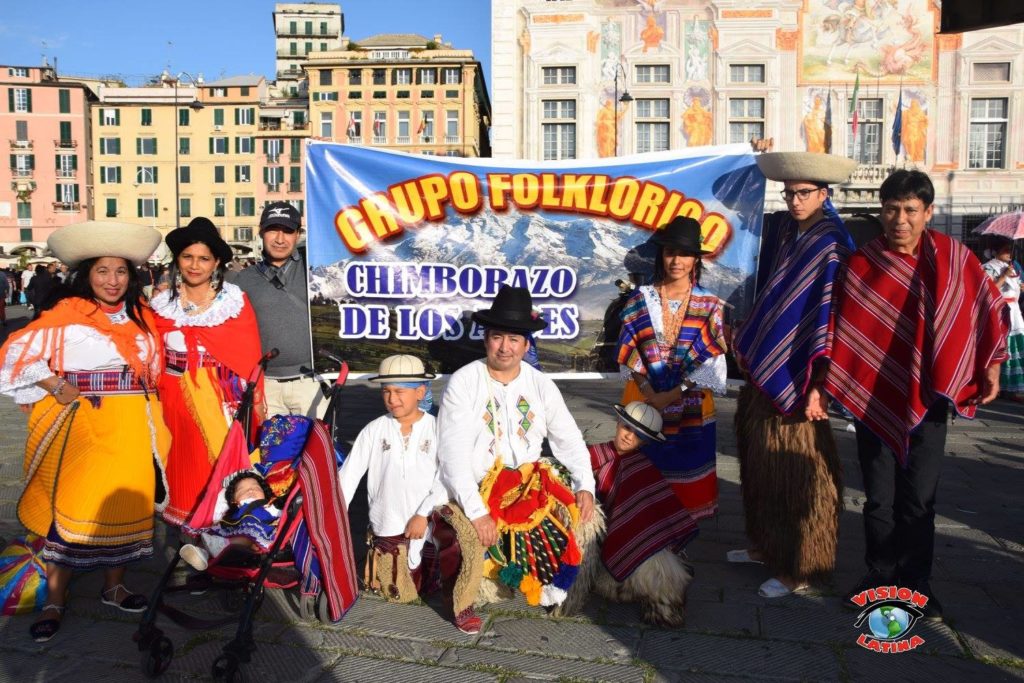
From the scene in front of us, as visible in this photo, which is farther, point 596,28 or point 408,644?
point 596,28

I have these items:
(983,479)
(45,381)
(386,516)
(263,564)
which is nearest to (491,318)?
(386,516)

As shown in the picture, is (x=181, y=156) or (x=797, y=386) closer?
(x=797, y=386)

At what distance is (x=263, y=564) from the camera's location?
3.26 meters

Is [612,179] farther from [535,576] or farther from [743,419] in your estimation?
[535,576]

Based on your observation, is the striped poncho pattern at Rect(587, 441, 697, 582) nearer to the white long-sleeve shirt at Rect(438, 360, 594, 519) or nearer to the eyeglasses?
the white long-sleeve shirt at Rect(438, 360, 594, 519)

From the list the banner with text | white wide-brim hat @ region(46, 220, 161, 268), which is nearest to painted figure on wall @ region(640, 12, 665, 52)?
Answer: the banner with text

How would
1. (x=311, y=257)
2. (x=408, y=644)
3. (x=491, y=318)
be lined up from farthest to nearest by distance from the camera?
(x=311, y=257) < (x=491, y=318) < (x=408, y=644)

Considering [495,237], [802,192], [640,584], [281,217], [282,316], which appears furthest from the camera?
[495,237]

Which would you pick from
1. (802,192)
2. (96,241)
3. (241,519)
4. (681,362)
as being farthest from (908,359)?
(96,241)

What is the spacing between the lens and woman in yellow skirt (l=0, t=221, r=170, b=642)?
12.0 feet

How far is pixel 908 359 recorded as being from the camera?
144 inches

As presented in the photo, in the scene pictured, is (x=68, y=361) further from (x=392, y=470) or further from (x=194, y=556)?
(x=392, y=470)

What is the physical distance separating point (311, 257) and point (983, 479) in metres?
5.27

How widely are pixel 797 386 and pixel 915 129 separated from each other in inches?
1030
